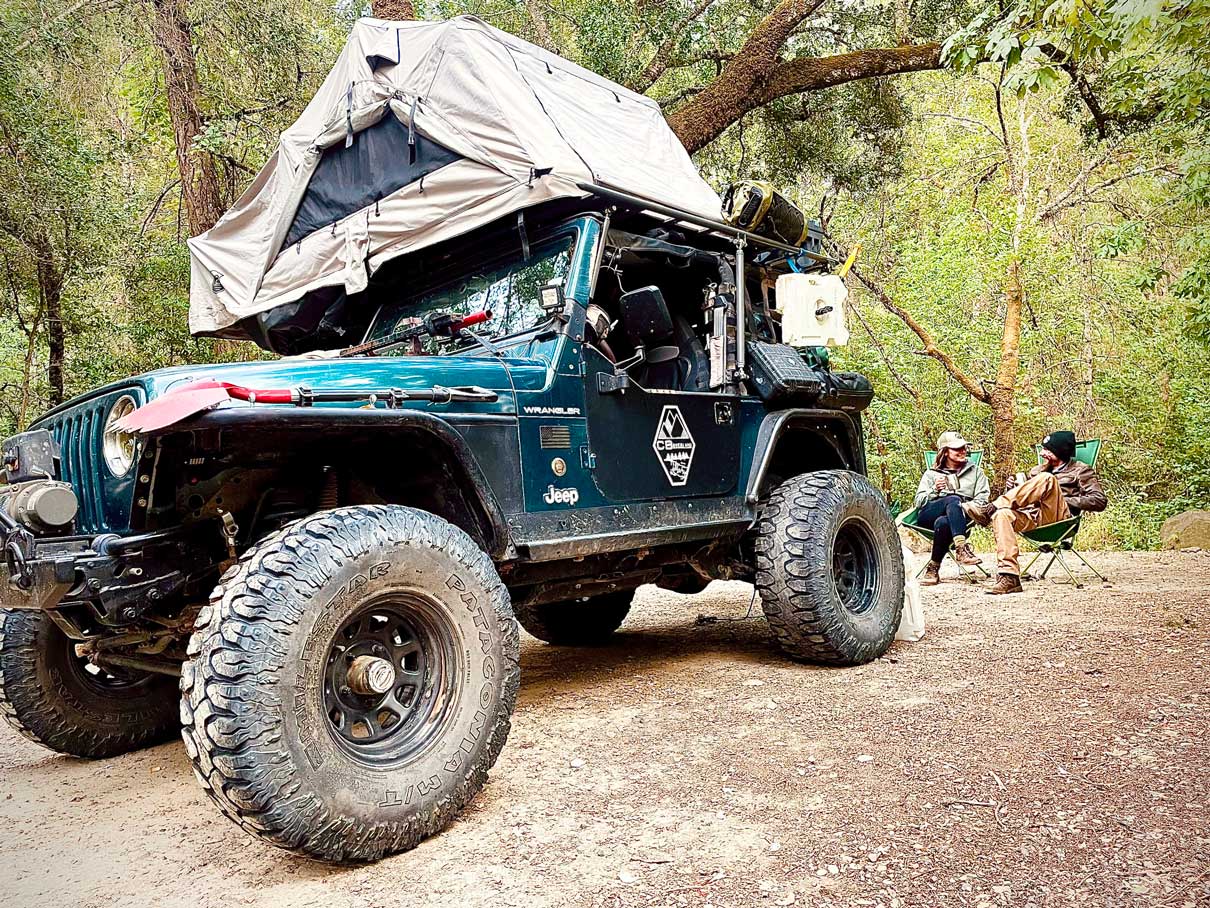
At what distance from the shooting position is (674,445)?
4.48 meters

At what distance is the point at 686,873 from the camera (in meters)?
2.47

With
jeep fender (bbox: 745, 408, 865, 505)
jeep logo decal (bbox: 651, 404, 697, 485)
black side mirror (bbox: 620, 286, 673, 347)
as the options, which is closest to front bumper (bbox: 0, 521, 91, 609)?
black side mirror (bbox: 620, 286, 673, 347)

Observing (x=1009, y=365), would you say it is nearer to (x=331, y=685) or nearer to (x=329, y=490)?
(x=329, y=490)

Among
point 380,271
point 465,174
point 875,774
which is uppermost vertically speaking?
point 465,174

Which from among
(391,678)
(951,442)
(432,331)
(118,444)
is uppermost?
(432,331)

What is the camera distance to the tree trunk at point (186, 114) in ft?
30.1

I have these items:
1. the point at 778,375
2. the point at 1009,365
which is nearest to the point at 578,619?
the point at 778,375

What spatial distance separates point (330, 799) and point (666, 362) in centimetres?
308

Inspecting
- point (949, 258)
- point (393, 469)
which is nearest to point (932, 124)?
point (949, 258)

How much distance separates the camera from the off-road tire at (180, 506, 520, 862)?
246 cm

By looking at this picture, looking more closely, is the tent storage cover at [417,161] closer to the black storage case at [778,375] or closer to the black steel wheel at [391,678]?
the black storage case at [778,375]

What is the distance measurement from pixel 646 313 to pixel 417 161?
1.41 m

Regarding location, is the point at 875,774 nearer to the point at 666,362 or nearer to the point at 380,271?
the point at 666,362

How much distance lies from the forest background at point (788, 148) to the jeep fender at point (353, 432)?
330 cm
